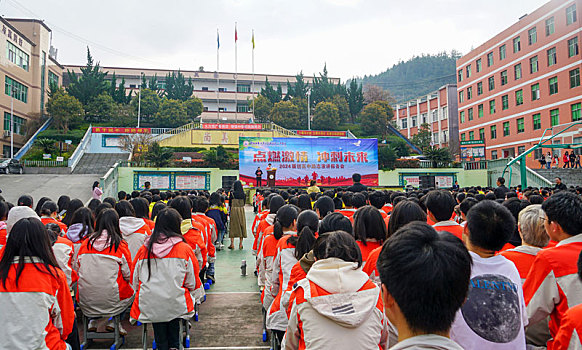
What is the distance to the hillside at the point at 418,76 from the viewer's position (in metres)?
76.8

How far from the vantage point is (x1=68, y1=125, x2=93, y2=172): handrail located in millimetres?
24009

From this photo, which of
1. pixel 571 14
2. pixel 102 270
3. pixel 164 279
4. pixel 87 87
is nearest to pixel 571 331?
pixel 164 279

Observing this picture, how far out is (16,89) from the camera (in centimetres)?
3097

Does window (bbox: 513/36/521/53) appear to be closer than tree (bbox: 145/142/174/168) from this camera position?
No

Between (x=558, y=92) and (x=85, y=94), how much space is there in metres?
38.5

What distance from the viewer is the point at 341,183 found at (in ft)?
73.7

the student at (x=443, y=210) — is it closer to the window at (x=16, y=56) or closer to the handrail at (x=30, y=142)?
the handrail at (x=30, y=142)

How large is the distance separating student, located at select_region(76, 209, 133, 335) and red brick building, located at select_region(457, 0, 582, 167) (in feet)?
85.5

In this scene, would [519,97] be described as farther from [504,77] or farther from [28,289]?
[28,289]

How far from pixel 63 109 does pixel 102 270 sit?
32.2 m

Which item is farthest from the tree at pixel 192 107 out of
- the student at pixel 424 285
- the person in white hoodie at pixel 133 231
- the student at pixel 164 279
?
the student at pixel 424 285

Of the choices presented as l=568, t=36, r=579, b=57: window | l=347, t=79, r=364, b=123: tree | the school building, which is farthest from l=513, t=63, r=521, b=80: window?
the school building

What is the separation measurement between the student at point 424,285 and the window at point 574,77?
31.2m

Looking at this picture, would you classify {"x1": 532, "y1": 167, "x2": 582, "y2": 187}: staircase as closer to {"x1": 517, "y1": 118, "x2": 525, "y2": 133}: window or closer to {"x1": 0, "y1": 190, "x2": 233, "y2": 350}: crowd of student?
{"x1": 517, "y1": 118, "x2": 525, "y2": 133}: window
